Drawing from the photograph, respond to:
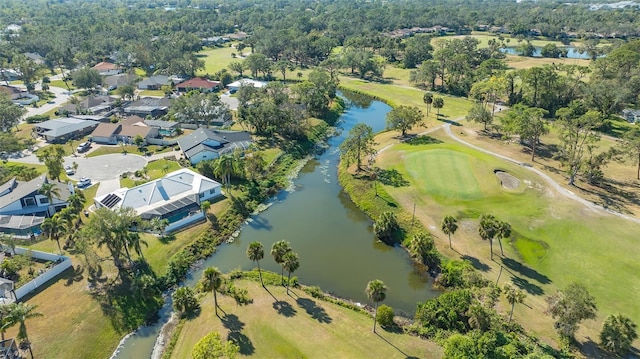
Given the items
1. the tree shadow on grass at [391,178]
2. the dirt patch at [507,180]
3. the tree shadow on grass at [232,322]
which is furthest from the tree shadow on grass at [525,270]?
the tree shadow on grass at [232,322]

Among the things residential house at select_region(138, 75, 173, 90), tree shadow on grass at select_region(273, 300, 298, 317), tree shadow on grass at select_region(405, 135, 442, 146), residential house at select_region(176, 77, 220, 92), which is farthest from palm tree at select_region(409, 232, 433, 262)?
residential house at select_region(138, 75, 173, 90)

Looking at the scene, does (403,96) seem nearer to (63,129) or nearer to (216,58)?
(63,129)

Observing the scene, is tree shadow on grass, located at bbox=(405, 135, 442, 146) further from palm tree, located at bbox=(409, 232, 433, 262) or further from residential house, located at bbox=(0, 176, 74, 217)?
residential house, located at bbox=(0, 176, 74, 217)

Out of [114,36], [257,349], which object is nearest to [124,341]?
[257,349]

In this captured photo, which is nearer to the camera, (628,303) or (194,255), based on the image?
(628,303)

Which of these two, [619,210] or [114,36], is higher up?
[114,36]

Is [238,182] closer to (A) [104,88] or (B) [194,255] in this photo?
(B) [194,255]

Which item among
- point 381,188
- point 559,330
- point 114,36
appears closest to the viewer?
point 559,330
